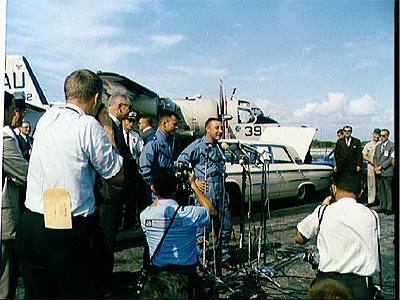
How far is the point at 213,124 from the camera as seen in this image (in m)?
3.19

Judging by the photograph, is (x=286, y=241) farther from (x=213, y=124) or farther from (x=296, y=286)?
(x=213, y=124)

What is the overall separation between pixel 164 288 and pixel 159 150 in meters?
1.51

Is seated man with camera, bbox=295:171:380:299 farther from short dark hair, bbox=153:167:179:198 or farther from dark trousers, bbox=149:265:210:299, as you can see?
→ short dark hair, bbox=153:167:179:198

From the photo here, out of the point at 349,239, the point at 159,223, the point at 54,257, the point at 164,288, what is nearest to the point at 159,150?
the point at 159,223

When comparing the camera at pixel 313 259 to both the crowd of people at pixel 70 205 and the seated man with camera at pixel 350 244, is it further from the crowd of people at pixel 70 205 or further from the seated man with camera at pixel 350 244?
the crowd of people at pixel 70 205

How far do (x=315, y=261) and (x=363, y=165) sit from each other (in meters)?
1.01

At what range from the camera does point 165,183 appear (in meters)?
2.21

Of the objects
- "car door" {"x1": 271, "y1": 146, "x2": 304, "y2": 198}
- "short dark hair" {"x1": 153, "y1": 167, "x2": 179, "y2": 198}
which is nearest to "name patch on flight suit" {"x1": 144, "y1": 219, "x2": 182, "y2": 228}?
"short dark hair" {"x1": 153, "y1": 167, "x2": 179, "y2": 198}

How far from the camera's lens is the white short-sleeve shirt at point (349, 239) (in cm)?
193

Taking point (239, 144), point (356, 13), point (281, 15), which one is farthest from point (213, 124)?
point (356, 13)

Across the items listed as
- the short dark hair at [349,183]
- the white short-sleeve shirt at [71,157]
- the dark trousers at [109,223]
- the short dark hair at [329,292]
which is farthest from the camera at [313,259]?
the dark trousers at [109,223]

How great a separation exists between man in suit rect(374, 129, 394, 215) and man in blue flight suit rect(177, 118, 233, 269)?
1.17 m

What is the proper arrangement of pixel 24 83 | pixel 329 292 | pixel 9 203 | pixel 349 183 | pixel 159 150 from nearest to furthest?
1. pixel 329 292
2. pixel 349 183
3. pixel 9 203
4. pixel 159 150
5. pixel 24 83

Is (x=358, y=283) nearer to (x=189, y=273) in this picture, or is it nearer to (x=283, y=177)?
(x=189, y=273)
